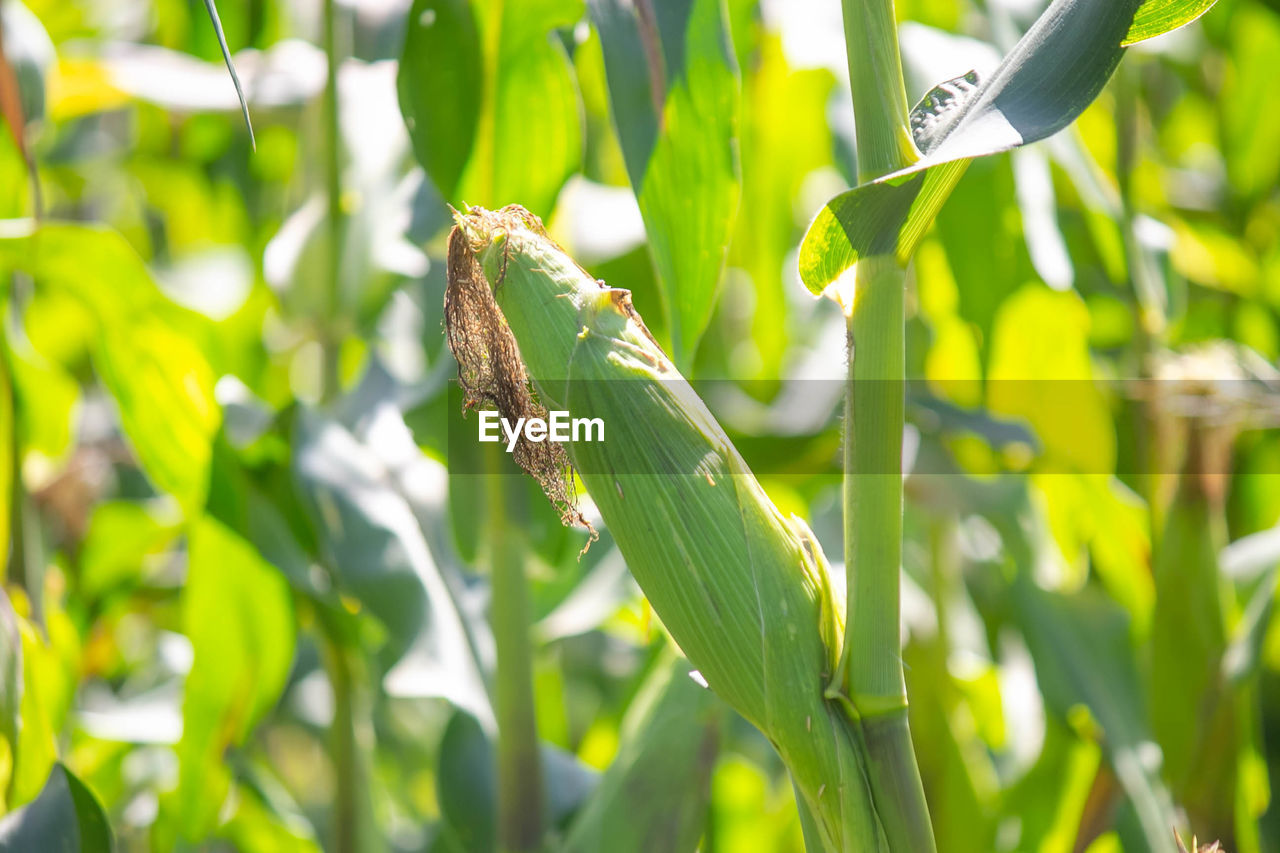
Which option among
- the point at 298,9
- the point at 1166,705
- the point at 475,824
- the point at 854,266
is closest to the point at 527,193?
the point at 854,266

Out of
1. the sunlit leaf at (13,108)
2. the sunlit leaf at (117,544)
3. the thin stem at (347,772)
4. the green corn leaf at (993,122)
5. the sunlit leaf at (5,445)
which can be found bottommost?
the thin stem at (347,772)

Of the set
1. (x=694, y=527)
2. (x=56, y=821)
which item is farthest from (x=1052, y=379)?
(x=56, y=821)

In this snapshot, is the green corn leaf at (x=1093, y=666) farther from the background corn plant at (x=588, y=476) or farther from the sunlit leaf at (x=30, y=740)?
the sunlit leaf at (x=30, y=740)

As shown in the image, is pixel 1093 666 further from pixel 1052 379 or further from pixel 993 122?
pixel 993 122

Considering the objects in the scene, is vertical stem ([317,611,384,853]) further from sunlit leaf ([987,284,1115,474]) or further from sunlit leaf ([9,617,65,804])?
sunlit leaf ([987,284,1115,474])

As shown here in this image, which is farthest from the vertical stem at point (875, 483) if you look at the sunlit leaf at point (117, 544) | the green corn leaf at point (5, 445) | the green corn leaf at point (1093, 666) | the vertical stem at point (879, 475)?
the sunlit leaf at point (117, 544)
